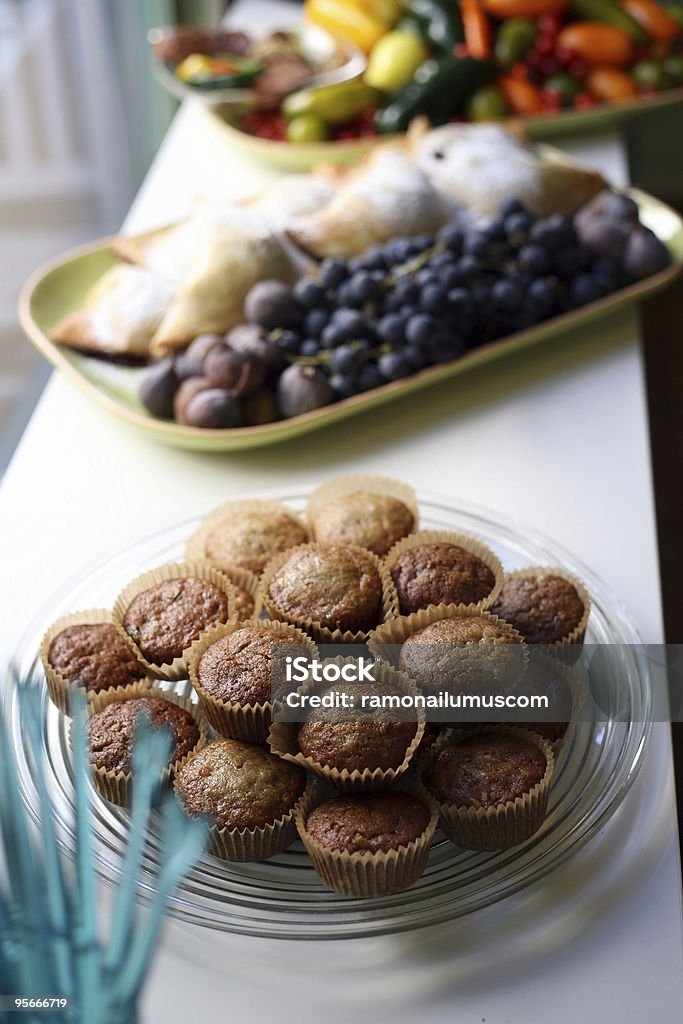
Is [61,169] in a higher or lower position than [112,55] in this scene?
lower

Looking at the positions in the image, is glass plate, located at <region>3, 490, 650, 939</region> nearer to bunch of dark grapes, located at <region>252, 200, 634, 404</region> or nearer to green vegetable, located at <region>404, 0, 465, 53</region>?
bunch of dark grapes, located at <region>252, 200, 634, 404</region>

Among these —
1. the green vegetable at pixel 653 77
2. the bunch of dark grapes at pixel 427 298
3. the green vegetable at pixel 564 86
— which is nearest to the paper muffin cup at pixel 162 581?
the bunch of dark grapes at pixel 427 298

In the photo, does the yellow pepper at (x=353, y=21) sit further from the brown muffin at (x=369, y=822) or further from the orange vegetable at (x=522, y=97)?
the brown muffin at (x=369, y=822)

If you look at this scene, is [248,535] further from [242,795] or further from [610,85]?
[610,85]

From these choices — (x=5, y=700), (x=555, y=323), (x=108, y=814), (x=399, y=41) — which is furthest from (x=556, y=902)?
(x=399, y=41)

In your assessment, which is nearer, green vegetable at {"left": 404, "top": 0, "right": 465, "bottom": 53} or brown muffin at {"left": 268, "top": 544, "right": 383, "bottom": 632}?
brown muffin at {"left": 268, "top": 544, "right": 383, "bottom": 632}

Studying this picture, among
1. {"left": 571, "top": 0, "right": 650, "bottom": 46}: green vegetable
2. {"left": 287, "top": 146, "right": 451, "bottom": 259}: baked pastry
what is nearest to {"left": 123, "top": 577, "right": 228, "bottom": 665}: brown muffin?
{"left": 287, "top": 146, "right": 451, "bottom": 259}: baked pastry

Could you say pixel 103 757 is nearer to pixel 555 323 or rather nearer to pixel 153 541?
pixel 153 541
